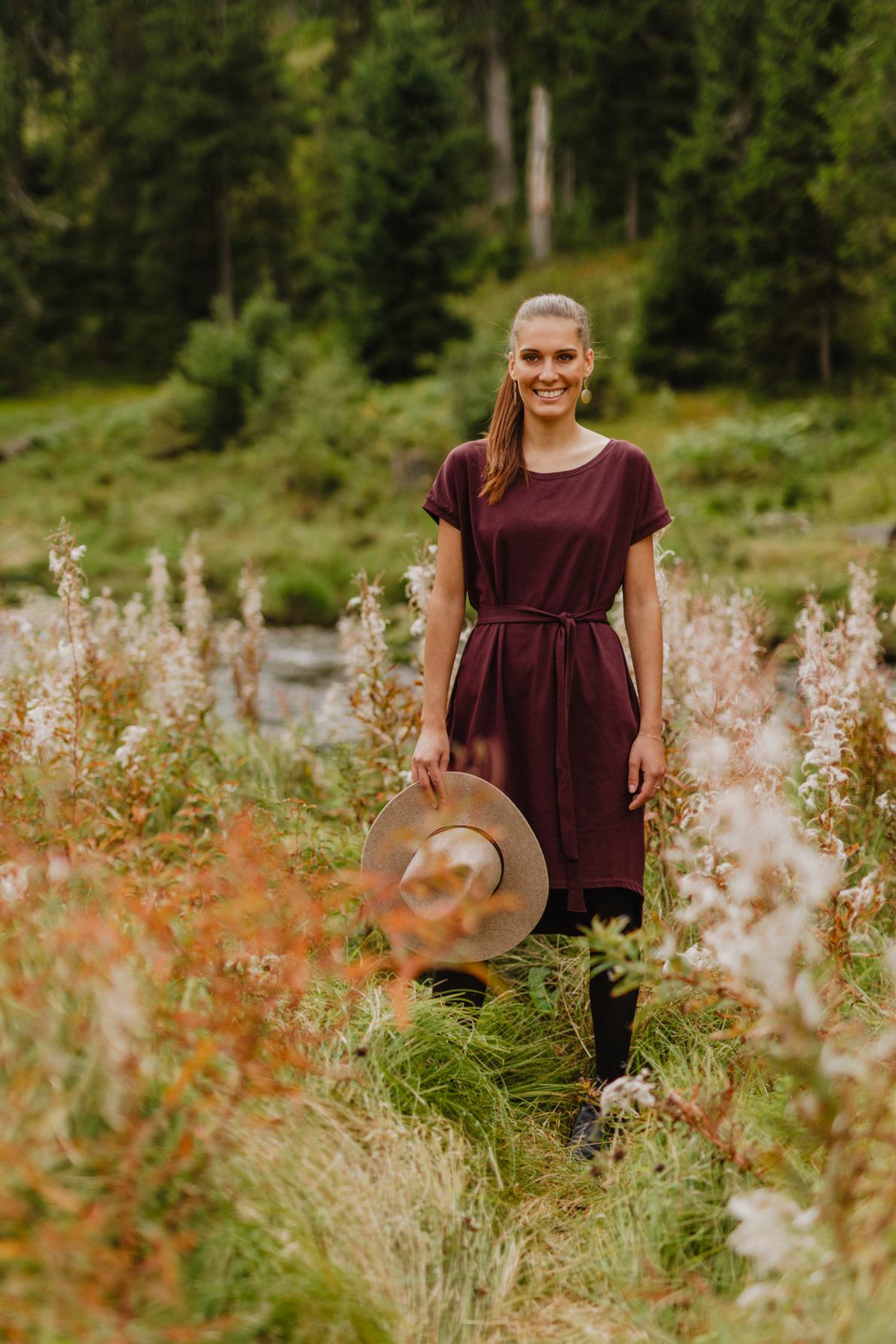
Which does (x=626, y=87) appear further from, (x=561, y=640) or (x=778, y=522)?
(x=561, y=640)

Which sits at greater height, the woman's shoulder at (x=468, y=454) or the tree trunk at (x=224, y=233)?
the tree trunk at (x=224, y=233)

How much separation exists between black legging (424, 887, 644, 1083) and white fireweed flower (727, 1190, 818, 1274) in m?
1.22

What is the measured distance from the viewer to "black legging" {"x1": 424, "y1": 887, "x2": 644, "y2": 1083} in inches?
119

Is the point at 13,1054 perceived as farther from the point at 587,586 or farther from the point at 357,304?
the point at 357,304

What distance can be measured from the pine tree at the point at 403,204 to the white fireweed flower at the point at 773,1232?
2345 centimetres

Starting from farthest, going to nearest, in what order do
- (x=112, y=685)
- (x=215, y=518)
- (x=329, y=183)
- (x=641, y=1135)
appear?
(x=329, y=183) → (x=215, y=518) → (x=112, y=685) → (x=641, y=1135)

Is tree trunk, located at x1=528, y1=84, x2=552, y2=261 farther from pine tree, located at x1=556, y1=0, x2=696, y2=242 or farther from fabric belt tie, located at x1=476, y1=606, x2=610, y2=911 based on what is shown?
fabric belt tie, located at x1=476, y1=606, x2=610, y2=911

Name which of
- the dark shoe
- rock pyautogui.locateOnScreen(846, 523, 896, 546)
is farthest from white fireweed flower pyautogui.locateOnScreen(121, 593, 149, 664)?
rock pyautogui.locateOnScreen(846, 523, 896, 546)

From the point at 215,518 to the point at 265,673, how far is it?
9094mm

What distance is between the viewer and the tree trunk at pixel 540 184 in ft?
103

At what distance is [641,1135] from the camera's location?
2.72m

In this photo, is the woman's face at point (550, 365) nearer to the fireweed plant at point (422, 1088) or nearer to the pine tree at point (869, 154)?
the fireweed plant at point (422, 1088)

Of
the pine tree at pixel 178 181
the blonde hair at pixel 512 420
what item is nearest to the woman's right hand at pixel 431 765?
the blonde hair at pixel 512 420

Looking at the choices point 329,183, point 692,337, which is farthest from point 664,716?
point 329,183
